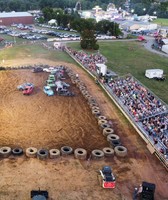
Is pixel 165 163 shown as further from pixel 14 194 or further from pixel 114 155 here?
pixel 14 194

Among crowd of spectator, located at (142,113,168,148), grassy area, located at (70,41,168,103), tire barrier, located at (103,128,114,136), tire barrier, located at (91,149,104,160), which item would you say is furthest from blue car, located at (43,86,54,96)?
tire barrier, located at (91,149,104,160)

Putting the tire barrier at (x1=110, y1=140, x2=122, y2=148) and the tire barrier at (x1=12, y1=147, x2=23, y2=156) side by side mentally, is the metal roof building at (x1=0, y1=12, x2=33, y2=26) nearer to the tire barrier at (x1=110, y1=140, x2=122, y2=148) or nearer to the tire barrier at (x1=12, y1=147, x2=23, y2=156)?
the tire barrier at (x1=12, y1=147, x2=23, y2=156)

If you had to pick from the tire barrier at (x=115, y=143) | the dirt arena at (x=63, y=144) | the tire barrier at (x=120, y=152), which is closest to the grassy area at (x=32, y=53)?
the dirt arena at (x=63, y=144)

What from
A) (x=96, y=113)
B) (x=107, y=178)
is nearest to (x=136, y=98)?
(x=96, y=113)

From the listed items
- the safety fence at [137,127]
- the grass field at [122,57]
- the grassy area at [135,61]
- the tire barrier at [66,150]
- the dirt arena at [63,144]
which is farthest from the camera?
the grass field at [122,57]

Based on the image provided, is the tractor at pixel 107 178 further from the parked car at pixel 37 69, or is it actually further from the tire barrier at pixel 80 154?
the parked car at pixel 37 69

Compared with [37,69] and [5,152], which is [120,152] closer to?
[5,152]

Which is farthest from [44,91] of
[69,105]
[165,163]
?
[165,163]
